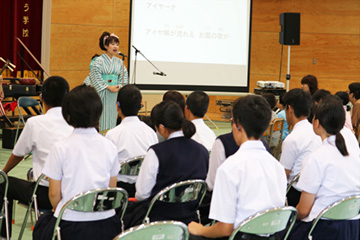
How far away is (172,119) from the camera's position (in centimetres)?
281

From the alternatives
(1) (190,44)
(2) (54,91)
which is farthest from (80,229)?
(1) (190,44)

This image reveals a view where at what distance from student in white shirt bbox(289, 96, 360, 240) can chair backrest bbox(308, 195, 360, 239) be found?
0.17 feet

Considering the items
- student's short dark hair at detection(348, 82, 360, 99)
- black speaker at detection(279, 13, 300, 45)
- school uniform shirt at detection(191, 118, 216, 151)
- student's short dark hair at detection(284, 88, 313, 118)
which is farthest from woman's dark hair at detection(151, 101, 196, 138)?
black speaker at detection(279, 13, 300, 45)

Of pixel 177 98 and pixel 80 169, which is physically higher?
pixel 177 98

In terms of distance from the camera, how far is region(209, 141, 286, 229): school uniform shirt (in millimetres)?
2029

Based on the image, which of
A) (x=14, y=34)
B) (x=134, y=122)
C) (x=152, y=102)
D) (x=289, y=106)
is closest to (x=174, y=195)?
(x=134, y=122)

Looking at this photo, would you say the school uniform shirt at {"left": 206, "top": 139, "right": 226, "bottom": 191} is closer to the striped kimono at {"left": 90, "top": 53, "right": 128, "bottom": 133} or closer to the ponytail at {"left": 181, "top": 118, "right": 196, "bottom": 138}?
the ponytail at {"left": 181, "top": 118, "right": 196, "bottom": 138}

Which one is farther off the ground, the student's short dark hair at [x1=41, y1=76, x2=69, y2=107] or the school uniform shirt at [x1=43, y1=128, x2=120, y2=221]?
the student's short dark hair at [x1=41, y1=76, x2=69, y2=107]

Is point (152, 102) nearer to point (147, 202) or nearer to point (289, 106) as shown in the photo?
point (289, 106)

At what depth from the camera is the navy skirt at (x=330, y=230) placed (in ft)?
8.20

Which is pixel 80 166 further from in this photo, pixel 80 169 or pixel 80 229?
pixel 80 229

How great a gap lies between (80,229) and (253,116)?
95 centimetres

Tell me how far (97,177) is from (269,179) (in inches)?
31.8

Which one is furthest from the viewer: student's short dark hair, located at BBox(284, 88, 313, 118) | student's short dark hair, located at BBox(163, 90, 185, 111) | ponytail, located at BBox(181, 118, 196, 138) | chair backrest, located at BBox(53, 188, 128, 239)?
student's short dark hair, located at BBox(163, 90, 185, 111)
